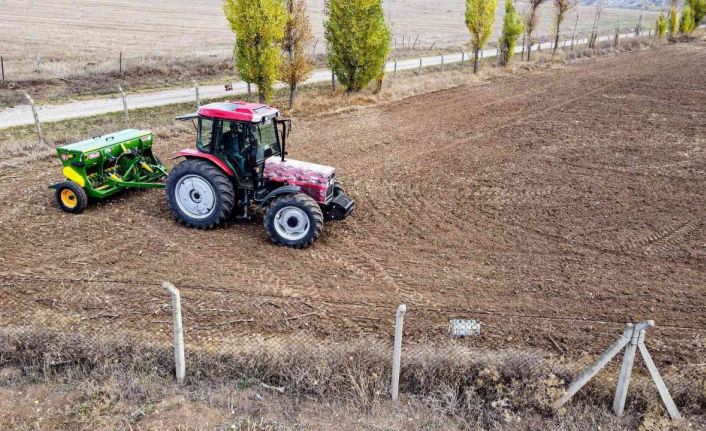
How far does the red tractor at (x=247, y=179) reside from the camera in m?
9.22

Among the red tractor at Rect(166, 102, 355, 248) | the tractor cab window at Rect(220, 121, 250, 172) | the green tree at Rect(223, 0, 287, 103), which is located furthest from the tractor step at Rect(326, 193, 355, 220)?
the green tree at Rect(223, 0, 287, 103)

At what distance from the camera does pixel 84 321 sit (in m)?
7.25

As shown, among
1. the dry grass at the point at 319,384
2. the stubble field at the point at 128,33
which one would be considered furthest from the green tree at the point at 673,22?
the dry grass at the point at 319,384

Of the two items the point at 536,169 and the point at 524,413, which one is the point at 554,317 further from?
the point at 536,169

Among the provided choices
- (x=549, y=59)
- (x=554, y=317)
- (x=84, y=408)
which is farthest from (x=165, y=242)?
(x=549, y=59)

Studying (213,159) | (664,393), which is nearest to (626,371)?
(664,393)

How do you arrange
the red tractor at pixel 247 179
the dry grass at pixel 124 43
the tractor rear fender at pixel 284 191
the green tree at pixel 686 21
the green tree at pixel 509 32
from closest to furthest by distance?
1. the tractor rear fender at pixel 284 191
2. the red tractor at pixel 247 179
3. the dry grass at pixel 124 43
4. the green tree at pixel 509 32
5. the green tree at pixel 686 21

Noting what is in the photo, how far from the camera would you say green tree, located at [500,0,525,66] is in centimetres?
3025

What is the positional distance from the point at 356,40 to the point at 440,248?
14.3m

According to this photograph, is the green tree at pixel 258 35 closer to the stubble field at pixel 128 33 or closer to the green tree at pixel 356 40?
the green tree at pixel 356 40

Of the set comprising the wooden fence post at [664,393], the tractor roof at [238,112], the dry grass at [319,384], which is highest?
the tractor roof at [238,112]

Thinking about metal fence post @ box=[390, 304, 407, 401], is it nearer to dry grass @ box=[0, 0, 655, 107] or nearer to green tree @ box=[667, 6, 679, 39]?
dry grass @ box=[0, 0, 655, 107]

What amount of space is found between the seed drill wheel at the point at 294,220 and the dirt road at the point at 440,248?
253mm

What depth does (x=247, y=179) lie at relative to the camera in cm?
968
